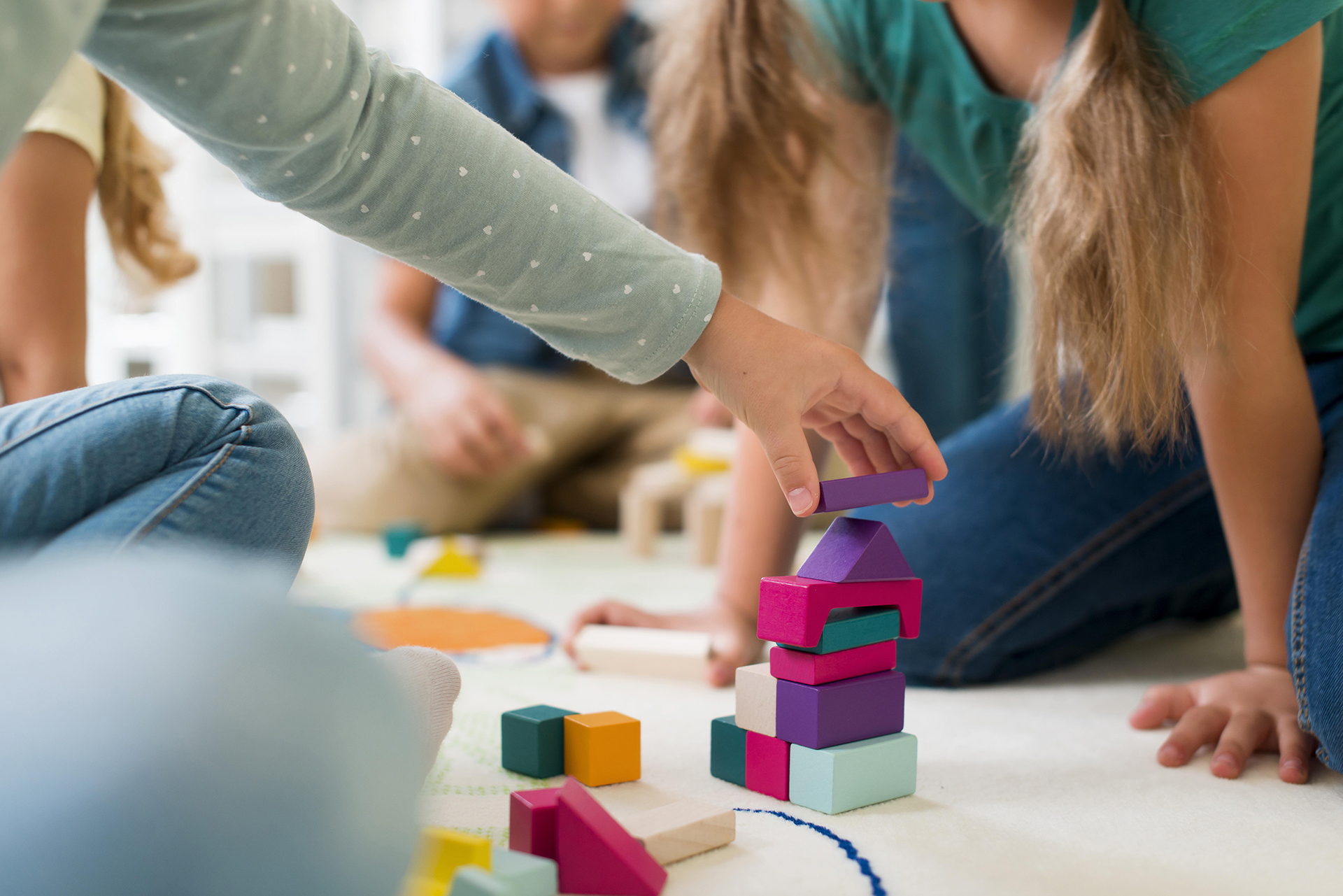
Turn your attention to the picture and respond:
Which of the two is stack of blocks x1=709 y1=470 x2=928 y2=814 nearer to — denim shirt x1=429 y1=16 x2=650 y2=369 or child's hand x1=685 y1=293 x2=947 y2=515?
child's hand x1=685 y1=293 x2=947 y2=515

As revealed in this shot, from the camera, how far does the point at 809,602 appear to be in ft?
2.19

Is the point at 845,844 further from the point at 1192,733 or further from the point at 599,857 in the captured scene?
the point at 1192,733

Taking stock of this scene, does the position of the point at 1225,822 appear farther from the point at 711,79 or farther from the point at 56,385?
the point at 56,385

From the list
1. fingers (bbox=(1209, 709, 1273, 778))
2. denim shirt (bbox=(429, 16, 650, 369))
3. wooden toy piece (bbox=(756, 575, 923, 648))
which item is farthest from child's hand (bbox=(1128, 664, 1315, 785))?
denim shirt (bbox=(429, 16, 650, 369))

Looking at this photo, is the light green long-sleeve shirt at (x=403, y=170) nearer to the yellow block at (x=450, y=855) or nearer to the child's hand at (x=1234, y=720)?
the yellow block at (x=450, y=855)

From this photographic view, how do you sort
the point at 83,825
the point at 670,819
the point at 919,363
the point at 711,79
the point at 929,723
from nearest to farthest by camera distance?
the point at 83,825 → the point at 670,819 → the point at 929,723 → the point at 711,79 → the point at 919,363

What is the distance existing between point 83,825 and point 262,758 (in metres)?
0.05

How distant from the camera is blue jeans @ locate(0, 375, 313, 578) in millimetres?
569

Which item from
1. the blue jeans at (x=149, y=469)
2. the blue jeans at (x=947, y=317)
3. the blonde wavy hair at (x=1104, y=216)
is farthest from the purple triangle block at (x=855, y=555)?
the blue jeans at (x=947, y=317)

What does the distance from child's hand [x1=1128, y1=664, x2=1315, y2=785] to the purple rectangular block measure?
0.77 feet

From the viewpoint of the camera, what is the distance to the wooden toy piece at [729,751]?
0.72m

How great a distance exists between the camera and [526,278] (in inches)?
24.9

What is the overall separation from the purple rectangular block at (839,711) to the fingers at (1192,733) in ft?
0.74

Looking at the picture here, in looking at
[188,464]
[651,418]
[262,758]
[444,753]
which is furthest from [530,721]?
[651,418]
